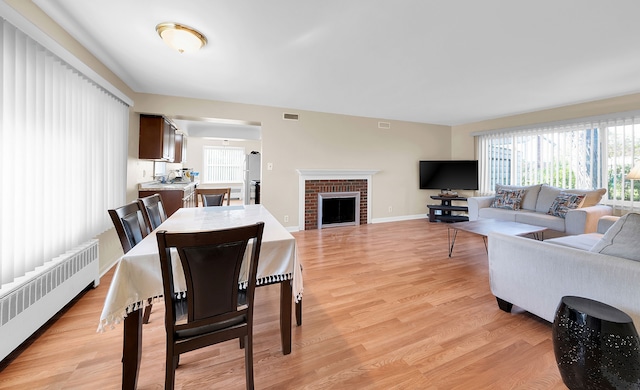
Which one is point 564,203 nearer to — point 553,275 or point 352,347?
point 553,275

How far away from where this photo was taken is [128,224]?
1.49 m

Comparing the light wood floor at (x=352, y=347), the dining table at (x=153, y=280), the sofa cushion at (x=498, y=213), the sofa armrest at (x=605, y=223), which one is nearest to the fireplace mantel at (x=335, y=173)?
the sofa cushion at (x=498, y=213)

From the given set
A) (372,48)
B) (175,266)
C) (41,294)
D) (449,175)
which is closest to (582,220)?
(449,175)

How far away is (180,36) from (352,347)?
2.72 metres

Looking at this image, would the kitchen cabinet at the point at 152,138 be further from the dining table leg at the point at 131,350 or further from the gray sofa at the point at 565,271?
the gray sofa at the point at 565,271

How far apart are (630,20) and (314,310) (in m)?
3.37

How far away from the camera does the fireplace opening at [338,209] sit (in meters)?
5.11

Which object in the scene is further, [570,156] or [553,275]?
[570,156]

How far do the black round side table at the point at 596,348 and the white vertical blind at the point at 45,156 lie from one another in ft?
10.3

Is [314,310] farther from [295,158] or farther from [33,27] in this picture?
[295,158]

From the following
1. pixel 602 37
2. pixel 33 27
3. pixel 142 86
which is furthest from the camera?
pixel 142 86

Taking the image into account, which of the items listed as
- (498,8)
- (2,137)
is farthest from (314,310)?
(498,8)

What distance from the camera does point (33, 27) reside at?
5.49ft

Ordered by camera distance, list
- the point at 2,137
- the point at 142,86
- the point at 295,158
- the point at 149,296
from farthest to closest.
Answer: the point at 295,158 < the point at 142,86 < the point at 2,137 < the point at 149,296
